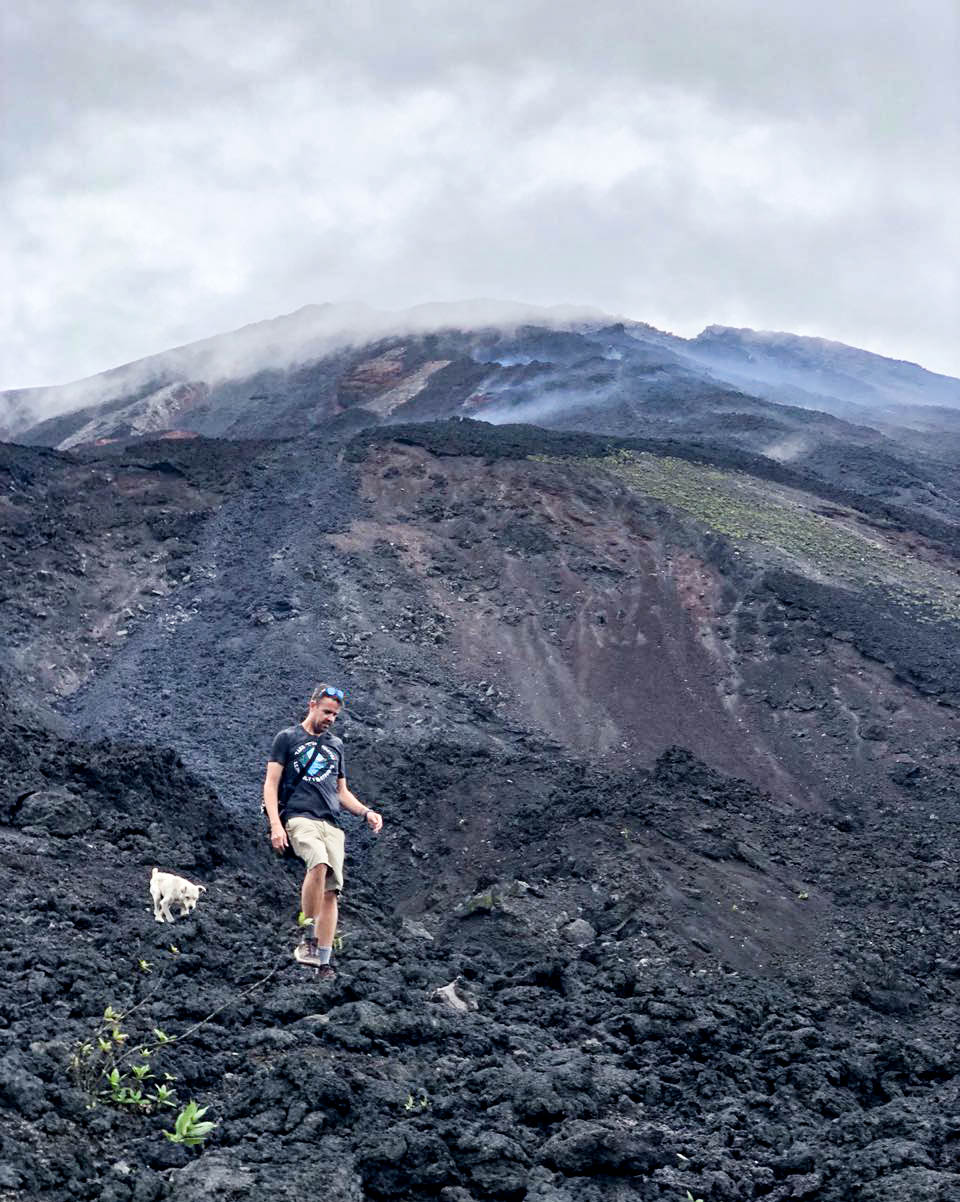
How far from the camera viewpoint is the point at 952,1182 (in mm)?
4746

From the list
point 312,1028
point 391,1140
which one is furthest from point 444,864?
point 391,1140

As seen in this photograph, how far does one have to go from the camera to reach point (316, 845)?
6305mm

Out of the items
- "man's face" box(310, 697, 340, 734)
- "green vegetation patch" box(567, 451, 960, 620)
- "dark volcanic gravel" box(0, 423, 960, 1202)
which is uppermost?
"green vegetation patch" box(567, 451, 960, 620)

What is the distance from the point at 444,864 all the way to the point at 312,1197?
862 centimetres

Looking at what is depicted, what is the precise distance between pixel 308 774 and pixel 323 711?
0.32 m

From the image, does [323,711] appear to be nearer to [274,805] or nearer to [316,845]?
[274,805]

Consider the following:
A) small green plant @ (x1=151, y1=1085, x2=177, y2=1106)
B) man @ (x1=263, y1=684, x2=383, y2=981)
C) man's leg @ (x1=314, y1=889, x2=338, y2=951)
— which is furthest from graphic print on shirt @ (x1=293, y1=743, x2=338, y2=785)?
small green plant @ (x1=151, y1=1085, x2=177, y2=1106)

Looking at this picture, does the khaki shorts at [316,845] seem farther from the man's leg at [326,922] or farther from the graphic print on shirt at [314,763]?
the graphic print on shirt at [314,763]

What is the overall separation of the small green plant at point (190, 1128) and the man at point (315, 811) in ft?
5.60

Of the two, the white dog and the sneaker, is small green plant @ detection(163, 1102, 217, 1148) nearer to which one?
the sneaker

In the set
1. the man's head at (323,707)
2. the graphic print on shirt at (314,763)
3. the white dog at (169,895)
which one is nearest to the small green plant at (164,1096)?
the graphic print on shirt at (314,763)

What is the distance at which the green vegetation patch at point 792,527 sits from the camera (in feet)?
75.6

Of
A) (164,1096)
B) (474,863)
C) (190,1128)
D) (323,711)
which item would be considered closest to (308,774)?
(323,711)

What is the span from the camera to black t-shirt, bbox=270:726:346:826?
6.43m
